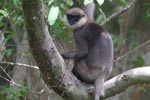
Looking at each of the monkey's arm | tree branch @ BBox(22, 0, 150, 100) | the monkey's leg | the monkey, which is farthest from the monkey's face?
tree branch @ BBox(22, 0, 150, 100)

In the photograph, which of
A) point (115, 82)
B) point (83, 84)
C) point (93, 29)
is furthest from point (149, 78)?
point (93, 29)

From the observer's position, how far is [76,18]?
4023 millimetres

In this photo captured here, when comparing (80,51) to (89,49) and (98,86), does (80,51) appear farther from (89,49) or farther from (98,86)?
(98,86)

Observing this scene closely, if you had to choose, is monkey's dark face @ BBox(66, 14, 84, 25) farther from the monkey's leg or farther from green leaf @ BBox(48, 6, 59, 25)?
green leaf @ BBox(48, 6, 59, 25)

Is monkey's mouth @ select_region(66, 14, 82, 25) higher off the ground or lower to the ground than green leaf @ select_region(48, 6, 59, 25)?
lower

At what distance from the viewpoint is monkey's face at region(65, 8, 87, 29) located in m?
4.01

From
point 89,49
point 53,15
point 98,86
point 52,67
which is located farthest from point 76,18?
point 52,67

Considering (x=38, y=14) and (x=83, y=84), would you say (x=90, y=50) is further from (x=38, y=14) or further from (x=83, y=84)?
(x=38, y=14)

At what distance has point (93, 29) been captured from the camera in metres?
3.98

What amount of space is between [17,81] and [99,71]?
3.01ft

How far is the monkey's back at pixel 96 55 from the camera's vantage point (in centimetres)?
385

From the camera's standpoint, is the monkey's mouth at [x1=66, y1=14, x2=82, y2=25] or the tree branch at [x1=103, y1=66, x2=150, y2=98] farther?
the monkey's mouth at [x1=66, y1=14, x2=82, y2=25]

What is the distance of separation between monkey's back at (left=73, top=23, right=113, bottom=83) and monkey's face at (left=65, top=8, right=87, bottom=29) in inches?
3.1

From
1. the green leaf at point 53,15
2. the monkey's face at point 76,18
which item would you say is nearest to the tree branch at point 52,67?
the green leaf at point 53,15
